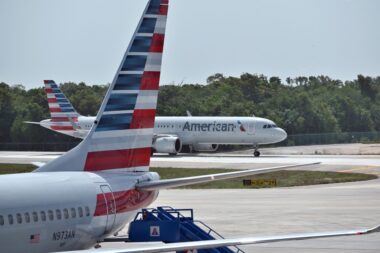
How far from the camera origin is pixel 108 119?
2361cm

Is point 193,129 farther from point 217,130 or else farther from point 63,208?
point 63,208

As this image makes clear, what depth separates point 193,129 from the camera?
98.8 metres

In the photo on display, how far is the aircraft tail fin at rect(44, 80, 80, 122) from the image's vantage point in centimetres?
9331

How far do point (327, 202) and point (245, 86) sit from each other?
433 ft

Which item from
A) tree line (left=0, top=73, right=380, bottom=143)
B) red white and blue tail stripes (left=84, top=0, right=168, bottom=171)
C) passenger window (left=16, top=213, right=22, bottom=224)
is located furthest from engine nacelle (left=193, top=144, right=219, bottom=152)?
passenger window (left=16, top=213, right=22, bottom=224)

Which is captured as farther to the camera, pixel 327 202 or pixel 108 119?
pixel 327 202

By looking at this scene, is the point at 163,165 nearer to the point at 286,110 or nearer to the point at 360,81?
the point at 286,110

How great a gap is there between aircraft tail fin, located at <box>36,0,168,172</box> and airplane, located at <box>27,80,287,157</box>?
70.4 meters

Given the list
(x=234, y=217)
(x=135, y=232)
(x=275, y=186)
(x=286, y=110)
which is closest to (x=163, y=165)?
(x=275, y=186)

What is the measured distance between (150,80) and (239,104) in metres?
122

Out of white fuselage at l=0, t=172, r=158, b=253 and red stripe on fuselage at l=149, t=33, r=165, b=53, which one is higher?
red stripe on fuselage at l=149, t=33, r=165, b=53

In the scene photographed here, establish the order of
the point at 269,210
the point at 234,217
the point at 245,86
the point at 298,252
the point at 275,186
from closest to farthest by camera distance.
A: the point at 298,252 < the point at 234,217 < the point at 269,210 < the point at 275,186 < the point at 245,86

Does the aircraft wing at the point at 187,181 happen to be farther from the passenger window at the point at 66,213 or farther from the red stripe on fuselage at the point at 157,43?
the red stripe on fuselage at the point at 157,43

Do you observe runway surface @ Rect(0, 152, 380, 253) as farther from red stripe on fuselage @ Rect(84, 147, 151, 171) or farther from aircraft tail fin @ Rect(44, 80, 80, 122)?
aircraft tail fin @ Rect(44, 80, 80, 122)
